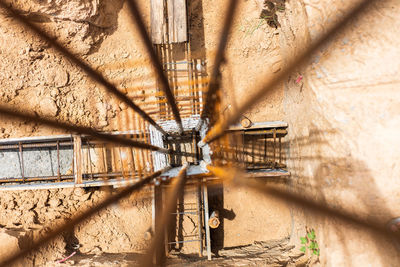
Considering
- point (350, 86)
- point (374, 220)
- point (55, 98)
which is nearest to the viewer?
point (374, 220)

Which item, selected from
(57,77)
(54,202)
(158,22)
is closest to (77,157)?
(54,202)

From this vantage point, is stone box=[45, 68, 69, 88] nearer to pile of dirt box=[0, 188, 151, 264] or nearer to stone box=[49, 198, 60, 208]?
pile of dirt box=[0, 188, 151, 264]

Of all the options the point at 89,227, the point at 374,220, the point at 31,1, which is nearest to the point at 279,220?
the point at 374,220

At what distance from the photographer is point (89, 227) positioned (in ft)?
14.6

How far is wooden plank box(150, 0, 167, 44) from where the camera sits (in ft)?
13.1

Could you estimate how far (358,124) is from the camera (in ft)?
5.33

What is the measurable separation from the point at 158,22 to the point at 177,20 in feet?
1.18

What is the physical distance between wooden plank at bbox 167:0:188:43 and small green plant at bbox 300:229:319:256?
377 centimetres

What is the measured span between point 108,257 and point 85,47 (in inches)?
161

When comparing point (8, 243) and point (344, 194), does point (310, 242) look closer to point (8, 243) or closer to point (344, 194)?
point (344, 194)

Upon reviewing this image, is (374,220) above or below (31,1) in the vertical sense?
below

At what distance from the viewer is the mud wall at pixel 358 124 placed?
144 centimetres

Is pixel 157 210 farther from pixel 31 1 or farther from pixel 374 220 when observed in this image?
pixel 31 1

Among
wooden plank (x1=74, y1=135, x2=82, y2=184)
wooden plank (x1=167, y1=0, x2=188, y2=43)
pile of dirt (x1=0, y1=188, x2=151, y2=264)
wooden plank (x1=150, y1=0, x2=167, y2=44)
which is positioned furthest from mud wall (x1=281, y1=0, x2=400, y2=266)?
pile of dirt (x1=0, y1=188, x2=151, y2=264)
